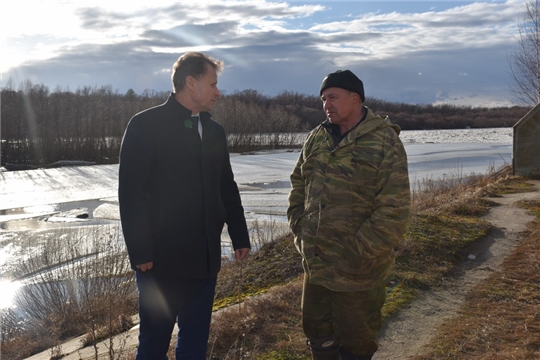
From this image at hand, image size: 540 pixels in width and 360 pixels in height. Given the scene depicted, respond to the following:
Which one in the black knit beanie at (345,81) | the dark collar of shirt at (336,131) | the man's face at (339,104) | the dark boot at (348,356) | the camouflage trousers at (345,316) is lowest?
the dark boot at (348,356)

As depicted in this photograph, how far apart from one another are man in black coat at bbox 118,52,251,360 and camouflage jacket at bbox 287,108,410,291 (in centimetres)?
58

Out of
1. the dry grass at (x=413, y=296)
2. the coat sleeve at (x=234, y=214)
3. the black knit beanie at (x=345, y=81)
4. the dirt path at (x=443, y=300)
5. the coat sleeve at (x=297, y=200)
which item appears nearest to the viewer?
the black knit beanie at (x=345, y=81)

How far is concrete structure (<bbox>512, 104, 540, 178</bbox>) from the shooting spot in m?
15.4

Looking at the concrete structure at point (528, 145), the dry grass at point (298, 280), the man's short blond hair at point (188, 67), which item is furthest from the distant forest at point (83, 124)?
the man's short blond hair at point (188, 67)

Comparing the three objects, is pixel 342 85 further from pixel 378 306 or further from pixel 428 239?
pixel 428 239

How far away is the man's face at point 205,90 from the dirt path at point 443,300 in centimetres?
226

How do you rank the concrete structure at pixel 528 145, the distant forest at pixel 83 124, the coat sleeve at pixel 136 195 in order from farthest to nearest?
the distant forest at pixel 83 124 → the concrete structure at pixel 528 145 → the coat sleeve at pixel 136 195

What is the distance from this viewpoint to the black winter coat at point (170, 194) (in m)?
2.83

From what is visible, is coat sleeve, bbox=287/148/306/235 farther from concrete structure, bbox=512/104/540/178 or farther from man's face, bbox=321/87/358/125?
concrete structure, bbox=512/104/540/178

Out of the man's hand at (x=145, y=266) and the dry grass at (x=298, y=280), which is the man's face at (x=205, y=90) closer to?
the man's hand at (x=145, y=266)

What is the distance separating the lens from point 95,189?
817 inches

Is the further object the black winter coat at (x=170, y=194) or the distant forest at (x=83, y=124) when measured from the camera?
the distant forest at (x=83, y=124)

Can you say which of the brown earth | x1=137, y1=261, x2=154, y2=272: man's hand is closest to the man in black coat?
x1=137, y1=261, x2=154, y2=272: man's hand

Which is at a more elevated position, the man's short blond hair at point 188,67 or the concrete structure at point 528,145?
the man's short blond hair at point 188,67
